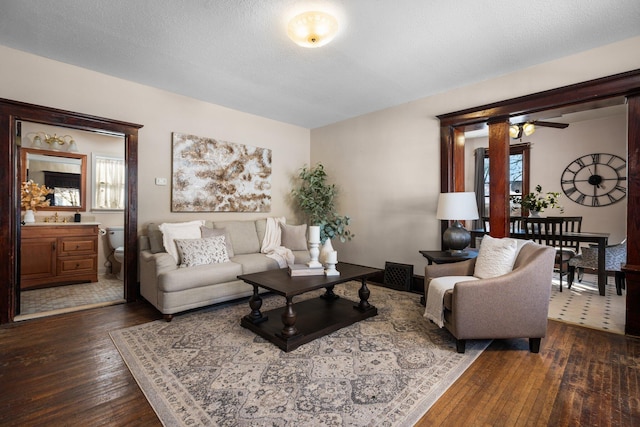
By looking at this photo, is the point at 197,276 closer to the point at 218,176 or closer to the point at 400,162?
the point at 218,176

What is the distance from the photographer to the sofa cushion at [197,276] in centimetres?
298

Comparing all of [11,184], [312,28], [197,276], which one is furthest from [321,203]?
[11,184]

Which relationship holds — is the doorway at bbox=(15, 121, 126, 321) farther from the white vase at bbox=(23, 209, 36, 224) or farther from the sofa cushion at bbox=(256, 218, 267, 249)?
the sofa cushion at bbox=(256, 218, 267, 249)

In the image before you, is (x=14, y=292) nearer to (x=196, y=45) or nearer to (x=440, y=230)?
(x=196, y=45)

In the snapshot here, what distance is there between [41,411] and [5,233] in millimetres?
2128

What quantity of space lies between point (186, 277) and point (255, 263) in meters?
0.82

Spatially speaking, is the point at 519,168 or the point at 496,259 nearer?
the point at 496,259

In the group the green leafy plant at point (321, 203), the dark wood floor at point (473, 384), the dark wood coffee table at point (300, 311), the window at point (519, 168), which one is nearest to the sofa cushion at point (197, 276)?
the dark wood coffee table at point (300, 311)

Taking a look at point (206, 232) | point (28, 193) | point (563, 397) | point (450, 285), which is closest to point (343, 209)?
point (206, 232)

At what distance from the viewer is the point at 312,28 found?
2.36 meters

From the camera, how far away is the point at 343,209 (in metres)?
5.20

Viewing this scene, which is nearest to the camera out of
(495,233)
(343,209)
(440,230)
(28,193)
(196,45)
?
(196,45)

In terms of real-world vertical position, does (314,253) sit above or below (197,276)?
above

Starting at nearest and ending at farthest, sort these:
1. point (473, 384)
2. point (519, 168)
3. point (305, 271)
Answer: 1. point (473, 384)
2. point (305, 271)
3. point (519, 168)
